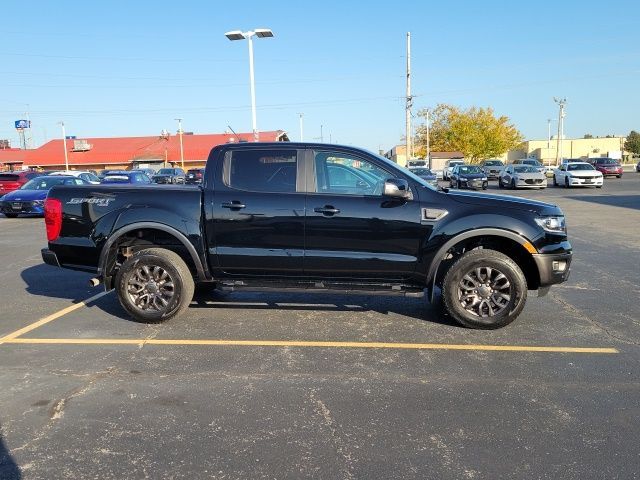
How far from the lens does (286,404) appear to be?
383 centimetres

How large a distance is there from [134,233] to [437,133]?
7848 cm

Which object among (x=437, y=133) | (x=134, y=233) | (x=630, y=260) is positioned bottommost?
(x=630, y=260)

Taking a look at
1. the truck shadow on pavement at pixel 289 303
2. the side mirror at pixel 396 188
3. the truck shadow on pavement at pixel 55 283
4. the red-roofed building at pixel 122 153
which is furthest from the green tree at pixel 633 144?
the truck shadow on pavement at pixel 55 283

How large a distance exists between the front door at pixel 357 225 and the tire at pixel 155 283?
139 centimetres

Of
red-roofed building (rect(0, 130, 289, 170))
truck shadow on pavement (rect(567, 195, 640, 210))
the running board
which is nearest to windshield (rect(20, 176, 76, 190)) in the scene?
the running board

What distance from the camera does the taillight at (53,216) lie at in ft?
19.1

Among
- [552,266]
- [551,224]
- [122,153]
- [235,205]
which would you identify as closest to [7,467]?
[235,205]

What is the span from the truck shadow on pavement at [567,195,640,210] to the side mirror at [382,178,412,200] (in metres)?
17.1

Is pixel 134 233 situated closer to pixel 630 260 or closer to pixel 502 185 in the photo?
pixel 630 260

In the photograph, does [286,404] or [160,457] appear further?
[286,404]

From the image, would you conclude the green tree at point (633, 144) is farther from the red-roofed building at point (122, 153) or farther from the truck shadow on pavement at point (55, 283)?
the truck shadow on pavement at point (55, 283)

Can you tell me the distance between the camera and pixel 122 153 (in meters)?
63.3

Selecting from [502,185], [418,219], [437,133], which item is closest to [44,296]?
[418,219]

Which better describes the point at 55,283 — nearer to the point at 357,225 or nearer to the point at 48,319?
the point at 48,319
